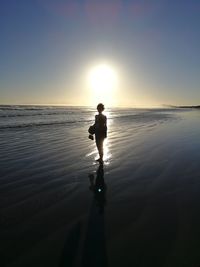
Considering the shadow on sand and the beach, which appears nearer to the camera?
the shadow on sand

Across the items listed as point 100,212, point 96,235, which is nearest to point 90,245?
point 96,235

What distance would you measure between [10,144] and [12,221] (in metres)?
10.5

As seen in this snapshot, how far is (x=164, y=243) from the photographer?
495 centimetres

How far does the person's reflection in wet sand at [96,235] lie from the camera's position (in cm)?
445

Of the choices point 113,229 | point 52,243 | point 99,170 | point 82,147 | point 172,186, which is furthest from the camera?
point 82,147

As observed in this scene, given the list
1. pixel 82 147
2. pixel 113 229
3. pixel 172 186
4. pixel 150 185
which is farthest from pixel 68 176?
pixel 82 147

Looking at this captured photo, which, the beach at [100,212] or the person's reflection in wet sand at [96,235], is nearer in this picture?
the person's reflection in wet sand at [96,235]

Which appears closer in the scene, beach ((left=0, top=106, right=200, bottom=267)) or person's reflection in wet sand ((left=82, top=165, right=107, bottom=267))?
person's reflection in wet sand ((left=82, top=165, right=107, bottom=267))

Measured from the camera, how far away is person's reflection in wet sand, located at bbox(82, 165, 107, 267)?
4.45m

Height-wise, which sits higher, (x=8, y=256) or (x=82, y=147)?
(x=8, y=256)

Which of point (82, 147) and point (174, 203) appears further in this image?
point (82, 147)

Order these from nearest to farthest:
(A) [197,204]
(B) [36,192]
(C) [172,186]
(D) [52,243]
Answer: (D) [52,243], (A) [197,204], (B) [36,192], (C) [172,186]

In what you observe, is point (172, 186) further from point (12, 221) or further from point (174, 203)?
point (12, 221)

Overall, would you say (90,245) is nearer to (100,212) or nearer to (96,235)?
(96,235)
